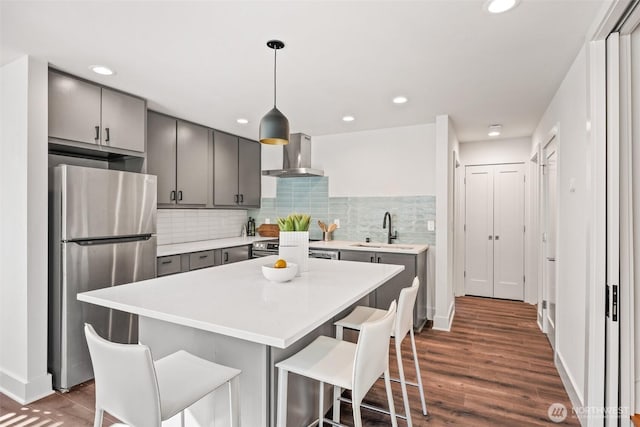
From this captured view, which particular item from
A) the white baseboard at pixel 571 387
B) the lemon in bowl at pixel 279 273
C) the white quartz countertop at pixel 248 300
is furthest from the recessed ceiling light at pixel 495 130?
the lemon in bowl at pixel 279 273

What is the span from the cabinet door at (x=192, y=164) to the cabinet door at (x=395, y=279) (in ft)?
7.39

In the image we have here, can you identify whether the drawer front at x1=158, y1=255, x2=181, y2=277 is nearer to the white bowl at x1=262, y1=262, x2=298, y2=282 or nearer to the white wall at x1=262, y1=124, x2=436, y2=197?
the white bowl at x1=262, y1=262, x2=298, y2=282

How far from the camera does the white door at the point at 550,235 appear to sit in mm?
3217

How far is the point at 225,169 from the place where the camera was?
4609mm

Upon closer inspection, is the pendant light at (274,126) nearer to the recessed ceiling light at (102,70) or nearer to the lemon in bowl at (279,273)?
the lemon in bowl at (279,273)

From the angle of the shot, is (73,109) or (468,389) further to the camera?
(73,109)

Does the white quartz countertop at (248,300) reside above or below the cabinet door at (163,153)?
below

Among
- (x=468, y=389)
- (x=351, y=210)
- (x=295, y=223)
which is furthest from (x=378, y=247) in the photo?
(x=295, y=223)

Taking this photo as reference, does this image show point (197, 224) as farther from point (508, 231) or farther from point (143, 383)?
point (508, 231)

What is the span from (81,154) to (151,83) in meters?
0.95

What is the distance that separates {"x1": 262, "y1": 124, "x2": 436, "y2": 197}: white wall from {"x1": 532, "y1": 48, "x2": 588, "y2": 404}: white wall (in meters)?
1.46

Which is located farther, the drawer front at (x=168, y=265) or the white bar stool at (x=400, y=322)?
the drawer front at (x=168, y=265)

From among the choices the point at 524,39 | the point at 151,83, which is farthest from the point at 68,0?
the point at 524,39

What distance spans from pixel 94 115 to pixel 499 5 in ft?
9.54
